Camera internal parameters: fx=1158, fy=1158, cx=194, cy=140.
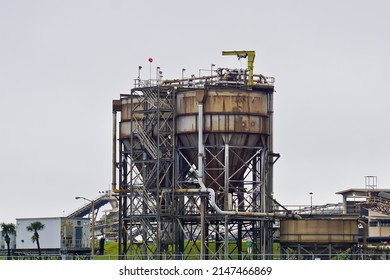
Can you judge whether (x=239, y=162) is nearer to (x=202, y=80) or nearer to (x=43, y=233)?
(x=202, y=80)

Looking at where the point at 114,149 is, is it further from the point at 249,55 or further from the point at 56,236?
the point at 56,236

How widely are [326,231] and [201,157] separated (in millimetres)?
13094

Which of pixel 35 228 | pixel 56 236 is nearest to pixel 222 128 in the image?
pixel 56 236

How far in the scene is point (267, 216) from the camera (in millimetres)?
103125

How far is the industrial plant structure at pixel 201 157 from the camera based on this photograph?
10231 cm

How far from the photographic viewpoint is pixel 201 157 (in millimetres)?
101062

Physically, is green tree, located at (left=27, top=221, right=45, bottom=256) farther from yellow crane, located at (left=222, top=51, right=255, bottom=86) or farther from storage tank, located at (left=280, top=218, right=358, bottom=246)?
storage tank, located at (left=280, top=218, right=358, bottom=246)

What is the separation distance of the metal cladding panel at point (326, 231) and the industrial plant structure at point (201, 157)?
278 cm

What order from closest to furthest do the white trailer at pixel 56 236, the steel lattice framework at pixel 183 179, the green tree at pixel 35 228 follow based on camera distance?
the steel lattice framework at pixel 183 179, the green tree at pixel 35 228, the white trailer at pixel 56 236

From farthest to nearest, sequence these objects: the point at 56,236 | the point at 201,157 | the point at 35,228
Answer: the point at 56,236 < the point at 35,228 < the point at 201,157

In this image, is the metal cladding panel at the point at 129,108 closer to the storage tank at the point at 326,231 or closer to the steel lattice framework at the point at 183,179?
the steel lattice framework at the point at 183,179

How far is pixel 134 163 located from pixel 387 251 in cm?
2523

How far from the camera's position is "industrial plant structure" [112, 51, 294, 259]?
336ft

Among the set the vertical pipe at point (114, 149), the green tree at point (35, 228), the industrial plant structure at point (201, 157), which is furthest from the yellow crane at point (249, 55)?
the green tree at point (35, 228)
